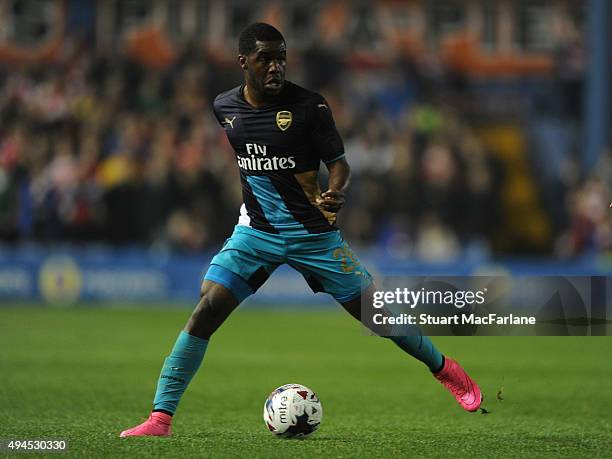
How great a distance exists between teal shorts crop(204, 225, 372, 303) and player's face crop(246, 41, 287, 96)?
89 centimetres

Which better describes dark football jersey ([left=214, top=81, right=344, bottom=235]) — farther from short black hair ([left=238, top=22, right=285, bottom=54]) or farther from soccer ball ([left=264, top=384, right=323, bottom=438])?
soccer ball ([left=264, top=384, right=323, bottom=438])

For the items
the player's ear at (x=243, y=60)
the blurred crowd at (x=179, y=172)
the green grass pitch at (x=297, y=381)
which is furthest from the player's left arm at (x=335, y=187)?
the blurred crowd at (x=179, y=172)

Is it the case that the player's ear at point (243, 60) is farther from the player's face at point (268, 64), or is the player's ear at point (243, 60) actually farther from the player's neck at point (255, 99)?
the player's neck at point (255, 99)

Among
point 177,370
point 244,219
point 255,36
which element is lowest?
point 177,370

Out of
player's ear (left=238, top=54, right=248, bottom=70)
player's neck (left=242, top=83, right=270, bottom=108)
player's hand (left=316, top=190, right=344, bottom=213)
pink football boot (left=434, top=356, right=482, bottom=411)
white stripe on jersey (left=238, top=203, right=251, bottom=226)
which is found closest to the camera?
player's hand (left=316, top=190, right=344, bottom=213)

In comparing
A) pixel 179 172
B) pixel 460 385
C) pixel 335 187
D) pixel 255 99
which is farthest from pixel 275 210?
pixel 179 172

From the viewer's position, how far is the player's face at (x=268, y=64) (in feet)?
22.3

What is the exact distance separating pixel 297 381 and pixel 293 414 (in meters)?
3.69

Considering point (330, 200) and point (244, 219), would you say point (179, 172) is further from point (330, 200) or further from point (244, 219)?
point (330, 200)

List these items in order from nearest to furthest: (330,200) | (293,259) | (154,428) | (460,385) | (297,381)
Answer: (330,200) → (154,428) → (293,259) → (460,385) → (297,381)

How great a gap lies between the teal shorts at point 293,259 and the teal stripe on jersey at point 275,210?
0.16 ft

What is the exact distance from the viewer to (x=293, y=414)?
7027 millimetres

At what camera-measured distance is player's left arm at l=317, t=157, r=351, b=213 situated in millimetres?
6773

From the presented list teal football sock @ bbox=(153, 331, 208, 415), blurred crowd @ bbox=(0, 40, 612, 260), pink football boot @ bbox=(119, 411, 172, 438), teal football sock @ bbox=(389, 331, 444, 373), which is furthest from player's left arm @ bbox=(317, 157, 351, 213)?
blurred crowd @ bbox=(0, 40, 612, 260)
